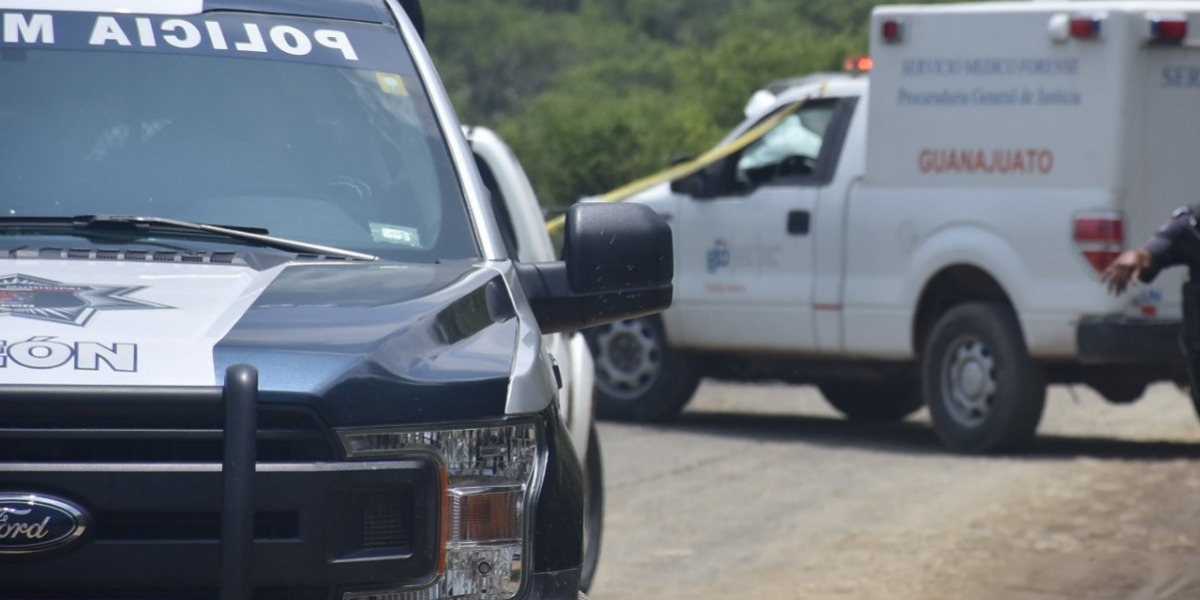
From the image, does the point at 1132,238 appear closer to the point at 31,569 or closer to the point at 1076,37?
the point at 1076,37

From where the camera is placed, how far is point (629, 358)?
12.9 m

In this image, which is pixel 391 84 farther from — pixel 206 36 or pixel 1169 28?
pixel 1169 28

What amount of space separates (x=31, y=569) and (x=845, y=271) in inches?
349

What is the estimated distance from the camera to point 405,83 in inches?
178

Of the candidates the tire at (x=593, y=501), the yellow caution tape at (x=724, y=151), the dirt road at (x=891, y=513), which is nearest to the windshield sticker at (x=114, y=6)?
the tire at (x=593, y=501)

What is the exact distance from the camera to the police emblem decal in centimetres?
334

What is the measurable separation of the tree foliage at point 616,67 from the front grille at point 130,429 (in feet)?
50.8

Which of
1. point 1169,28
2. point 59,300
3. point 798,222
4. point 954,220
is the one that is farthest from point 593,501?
point 798,222

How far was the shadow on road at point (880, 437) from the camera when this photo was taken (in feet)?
37.2

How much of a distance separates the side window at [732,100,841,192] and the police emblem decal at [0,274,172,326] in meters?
8.64

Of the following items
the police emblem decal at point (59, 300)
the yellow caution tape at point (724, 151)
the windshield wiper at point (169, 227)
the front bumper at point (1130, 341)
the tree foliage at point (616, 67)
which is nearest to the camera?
the police emblem decal at point (59, 300)

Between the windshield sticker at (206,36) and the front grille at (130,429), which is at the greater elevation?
the windshield sticker at (206,36)

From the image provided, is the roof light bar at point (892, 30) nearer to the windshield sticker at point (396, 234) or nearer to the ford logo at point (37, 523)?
the windshield sticker at point (396, 234)

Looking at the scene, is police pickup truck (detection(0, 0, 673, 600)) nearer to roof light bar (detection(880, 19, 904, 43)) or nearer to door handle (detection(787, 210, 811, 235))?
roof light bar (detection(880, 19, 904, 43))
